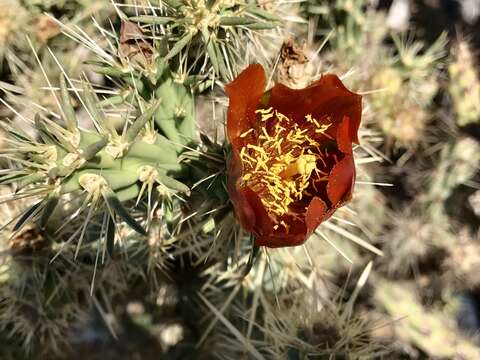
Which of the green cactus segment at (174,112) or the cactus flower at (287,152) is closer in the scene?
the cactus flower at (287,152)

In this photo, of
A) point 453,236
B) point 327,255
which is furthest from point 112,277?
point 453,236

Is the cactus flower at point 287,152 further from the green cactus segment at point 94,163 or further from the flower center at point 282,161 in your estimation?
the green cactus segment at point 94,163

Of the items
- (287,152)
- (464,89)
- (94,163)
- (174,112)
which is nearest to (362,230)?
(464,89)

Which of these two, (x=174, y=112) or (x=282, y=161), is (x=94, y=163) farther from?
(x=282, y=161)

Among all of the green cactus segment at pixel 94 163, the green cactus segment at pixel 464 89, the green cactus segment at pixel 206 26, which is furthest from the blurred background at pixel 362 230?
the green cactus segment at pixel 94 163

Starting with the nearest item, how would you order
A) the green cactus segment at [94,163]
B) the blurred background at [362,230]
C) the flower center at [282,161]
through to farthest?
the green cactus segment at [94,163]
the flower center at [282,161]
the blurred background at [362,230]

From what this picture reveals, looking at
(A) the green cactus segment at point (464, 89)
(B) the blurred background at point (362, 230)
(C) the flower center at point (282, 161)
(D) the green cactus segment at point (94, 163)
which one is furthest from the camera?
(A) the green cactus segment at point (464, 89)

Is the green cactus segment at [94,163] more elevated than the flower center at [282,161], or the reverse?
the green cactus segment at [94,163]

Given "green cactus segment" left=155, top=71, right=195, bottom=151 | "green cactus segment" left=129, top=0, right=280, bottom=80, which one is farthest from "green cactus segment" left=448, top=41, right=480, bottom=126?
"green cactus segment" left=155, top=71, right=195, bottom=151

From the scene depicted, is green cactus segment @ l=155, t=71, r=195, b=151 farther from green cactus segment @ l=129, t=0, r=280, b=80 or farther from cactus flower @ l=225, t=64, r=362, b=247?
cactus flower @ l=225, t=64, r=362, b=247
